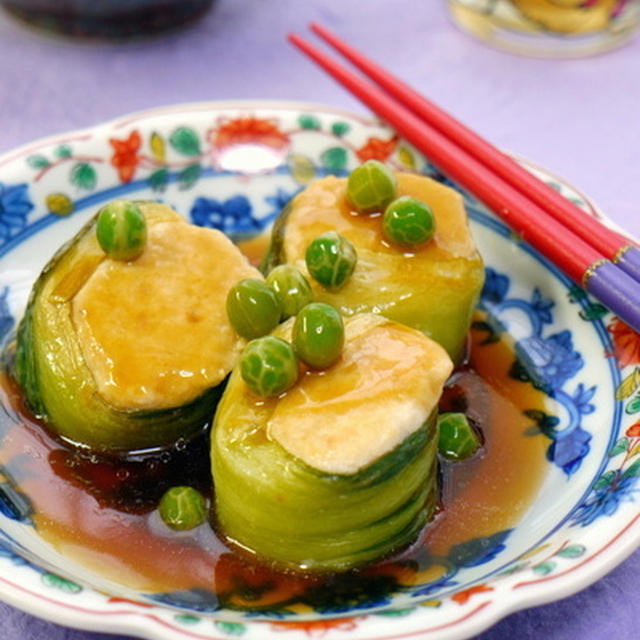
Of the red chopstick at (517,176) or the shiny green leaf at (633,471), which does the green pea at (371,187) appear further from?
the shiny green leaf at (633,471)

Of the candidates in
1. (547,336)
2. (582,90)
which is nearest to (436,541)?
(547,336)

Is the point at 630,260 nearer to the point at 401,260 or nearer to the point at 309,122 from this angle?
the point at 401,260

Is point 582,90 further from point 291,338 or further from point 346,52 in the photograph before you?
point 291,338

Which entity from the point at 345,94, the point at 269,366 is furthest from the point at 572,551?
the point at 345,94

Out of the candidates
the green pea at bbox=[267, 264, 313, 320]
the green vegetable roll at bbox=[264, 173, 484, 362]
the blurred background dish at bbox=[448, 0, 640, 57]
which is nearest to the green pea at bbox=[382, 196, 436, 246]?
the green vegetable roll at bbox=[264, 173, 484, 362]

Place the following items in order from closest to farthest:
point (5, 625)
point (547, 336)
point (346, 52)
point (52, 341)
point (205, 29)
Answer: point (5, 625) → point (52, 341) → point (547, 336) → point (346, 52) → point (205, 29)

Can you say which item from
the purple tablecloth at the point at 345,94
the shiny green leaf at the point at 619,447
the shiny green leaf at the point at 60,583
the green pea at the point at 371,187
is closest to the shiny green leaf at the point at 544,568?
the shiny green leaf at the point at 619,447
